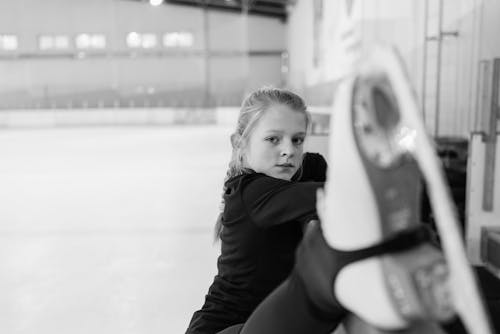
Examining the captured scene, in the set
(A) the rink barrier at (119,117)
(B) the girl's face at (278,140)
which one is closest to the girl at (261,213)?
(B) the girl's face at (278,140)

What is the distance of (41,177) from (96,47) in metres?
12.4

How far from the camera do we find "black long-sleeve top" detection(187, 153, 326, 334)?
0.91m

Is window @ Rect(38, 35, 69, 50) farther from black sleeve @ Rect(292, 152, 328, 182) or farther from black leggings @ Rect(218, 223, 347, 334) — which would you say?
black leggings @ Rect(218, 223, 347, 334)

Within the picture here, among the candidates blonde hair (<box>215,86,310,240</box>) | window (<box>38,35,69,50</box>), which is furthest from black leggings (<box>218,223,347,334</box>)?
window (<box>38,35,69,50</box>)

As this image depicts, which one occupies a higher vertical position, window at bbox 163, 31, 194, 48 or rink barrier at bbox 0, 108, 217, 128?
window at bbox 163, 31, 194, 48

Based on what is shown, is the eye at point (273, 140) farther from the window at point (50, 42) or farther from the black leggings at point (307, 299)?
the window at point (50, 42)

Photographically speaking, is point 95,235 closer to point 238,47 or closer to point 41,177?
point 41,177

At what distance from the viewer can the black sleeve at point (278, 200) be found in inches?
34.7

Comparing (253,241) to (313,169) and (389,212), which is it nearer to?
(313,169)

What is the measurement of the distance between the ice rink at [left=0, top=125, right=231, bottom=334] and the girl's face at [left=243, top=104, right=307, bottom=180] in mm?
793

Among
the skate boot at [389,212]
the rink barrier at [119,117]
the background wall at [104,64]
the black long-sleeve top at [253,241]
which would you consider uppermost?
the background wall at [104,64]

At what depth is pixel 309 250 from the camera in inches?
27.2

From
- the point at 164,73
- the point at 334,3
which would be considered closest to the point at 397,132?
the point at 334,3

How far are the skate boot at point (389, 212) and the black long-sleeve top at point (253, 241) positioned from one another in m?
0.28
